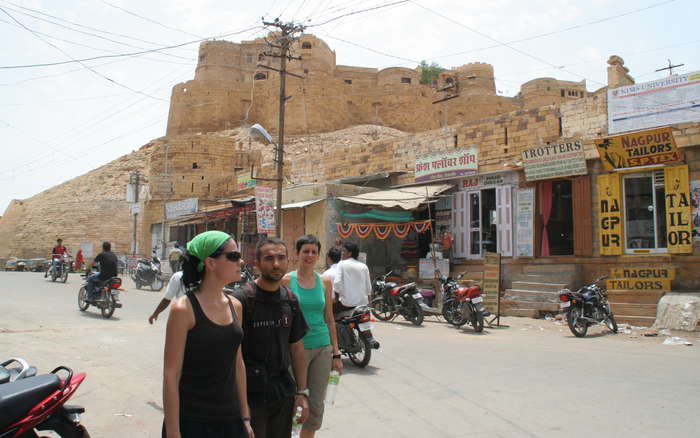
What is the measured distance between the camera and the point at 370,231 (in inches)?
537

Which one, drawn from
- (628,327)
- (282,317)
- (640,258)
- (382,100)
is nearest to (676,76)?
(640,258)

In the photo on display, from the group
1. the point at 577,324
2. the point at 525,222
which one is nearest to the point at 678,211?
the point at 525,222

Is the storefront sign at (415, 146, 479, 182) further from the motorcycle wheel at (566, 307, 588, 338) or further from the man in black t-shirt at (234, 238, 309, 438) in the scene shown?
the man in black t-shirt at (234, 238, 309, 438)

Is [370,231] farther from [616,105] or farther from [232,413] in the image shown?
[232,413]

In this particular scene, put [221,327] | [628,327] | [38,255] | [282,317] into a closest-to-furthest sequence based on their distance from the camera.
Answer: [221,327] → [282,317] → [628,327] → [38,255]

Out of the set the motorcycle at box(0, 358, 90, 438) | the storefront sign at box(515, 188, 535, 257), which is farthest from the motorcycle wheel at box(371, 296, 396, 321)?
the motorcycle at box(0, 358, 90, 438)

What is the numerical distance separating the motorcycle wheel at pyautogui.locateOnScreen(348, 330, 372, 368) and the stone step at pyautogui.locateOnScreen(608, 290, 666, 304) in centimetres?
618

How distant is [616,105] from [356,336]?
26.8 feet

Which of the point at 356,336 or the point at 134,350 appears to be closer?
the point at 356,336

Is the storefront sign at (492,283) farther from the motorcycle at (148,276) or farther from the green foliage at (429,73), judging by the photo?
the green foliage at (429,73)

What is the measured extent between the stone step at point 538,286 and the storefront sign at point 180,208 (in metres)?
14.9

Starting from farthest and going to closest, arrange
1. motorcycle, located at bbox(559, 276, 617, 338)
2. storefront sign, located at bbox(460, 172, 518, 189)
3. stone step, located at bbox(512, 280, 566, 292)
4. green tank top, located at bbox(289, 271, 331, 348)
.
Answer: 1. storefront sign, located at bbox(460, 172, 518, 189)
2. stone step, located at bbox(512, 280, 566, 292)
3. motorcycle, located at bbox(559, 276, 617, 338)
4. green tank top, located at bbox(289, 271, 331, 348)

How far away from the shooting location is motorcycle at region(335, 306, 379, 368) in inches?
247

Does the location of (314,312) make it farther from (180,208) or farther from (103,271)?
(180,208)
